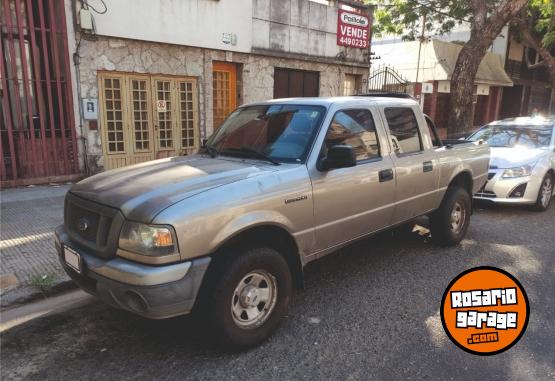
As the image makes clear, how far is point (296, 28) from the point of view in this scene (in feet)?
39.1

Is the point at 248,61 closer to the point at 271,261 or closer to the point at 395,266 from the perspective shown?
the point at 395,266

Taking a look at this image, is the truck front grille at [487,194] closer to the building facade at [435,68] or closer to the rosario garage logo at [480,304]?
the rosario garage logo at [480,304]

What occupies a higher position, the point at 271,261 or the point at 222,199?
the point at 222,199

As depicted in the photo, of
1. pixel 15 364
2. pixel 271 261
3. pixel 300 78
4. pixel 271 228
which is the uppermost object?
pixel 300 78

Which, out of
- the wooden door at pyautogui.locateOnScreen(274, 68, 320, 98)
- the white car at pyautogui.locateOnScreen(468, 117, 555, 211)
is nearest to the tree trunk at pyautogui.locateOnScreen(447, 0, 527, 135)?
the white car at pyautogui.locateOnScreen(468, 117, 555, 211)

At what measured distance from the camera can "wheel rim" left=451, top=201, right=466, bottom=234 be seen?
5465mm

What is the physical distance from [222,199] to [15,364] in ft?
6.12

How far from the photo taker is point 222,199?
2.94 metres

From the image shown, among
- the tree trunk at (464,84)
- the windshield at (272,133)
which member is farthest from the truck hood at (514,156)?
the windshield at (272,133)

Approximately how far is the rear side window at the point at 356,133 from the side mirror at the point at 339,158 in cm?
23

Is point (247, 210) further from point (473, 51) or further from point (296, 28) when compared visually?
point (473, 51)

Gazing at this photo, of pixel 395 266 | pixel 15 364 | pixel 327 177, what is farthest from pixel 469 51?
pixel 15 364

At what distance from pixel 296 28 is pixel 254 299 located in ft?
33.6

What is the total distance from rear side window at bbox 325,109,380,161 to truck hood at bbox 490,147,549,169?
4.08 m
